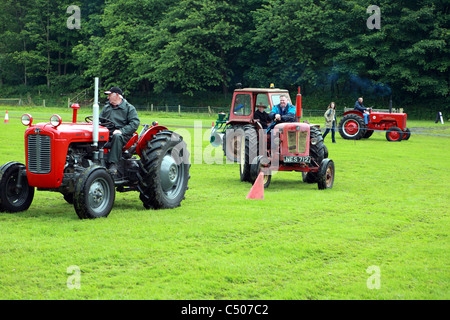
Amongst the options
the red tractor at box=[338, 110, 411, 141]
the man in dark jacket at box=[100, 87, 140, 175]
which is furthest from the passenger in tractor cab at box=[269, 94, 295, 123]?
the red tractor at box=[338, 110, 411, 141]

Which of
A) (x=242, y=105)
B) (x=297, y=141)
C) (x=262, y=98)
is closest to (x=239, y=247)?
(x=297, y=141)

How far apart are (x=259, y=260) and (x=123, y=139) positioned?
3704mm

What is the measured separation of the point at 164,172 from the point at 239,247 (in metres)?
2.78

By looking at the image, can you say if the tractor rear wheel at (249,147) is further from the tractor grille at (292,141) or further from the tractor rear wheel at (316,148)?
the tractor rear wheel at (316,148)

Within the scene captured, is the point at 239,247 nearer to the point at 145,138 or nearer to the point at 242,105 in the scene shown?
the point at 145,138

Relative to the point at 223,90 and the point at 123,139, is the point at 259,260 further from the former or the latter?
the point at 223,90

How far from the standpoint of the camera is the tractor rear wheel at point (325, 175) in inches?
462

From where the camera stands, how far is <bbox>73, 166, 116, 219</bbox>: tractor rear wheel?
792 cm

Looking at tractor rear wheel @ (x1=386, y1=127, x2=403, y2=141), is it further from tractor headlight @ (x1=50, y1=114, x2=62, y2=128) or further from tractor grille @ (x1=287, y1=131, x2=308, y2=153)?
tractor headlight @ (x1=50, y1=114, x2=62, y2=128)

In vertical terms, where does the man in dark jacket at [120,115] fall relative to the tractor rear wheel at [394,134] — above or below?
above

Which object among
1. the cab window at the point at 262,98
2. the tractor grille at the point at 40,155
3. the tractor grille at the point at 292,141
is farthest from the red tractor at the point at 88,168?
the cab window at the point at 262,98

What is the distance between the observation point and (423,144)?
24.5 metres

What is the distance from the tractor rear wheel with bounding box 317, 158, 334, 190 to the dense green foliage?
3724 centimetres
